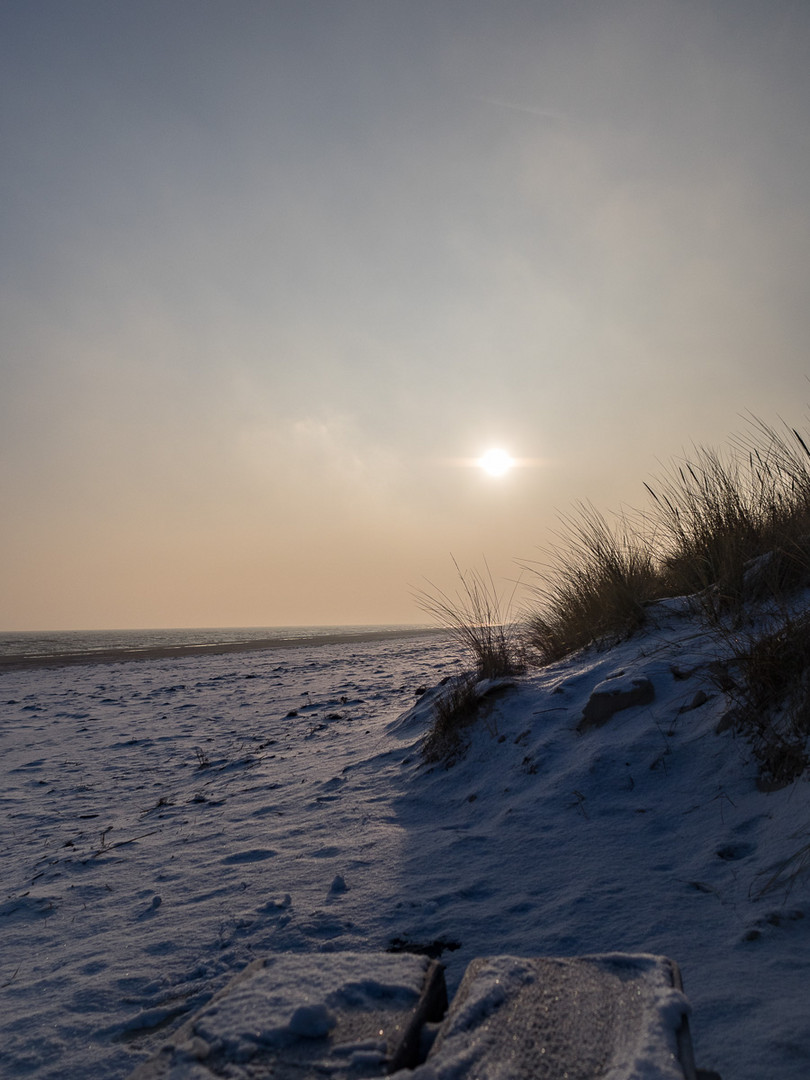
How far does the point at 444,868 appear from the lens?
7.61 feet

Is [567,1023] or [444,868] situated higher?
[567,1023]

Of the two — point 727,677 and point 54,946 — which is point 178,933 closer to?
point 54,946

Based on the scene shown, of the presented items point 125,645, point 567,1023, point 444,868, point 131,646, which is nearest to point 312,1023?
point 567,1023

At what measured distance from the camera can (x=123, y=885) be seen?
8.78ft

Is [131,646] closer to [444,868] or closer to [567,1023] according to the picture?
[444,868]

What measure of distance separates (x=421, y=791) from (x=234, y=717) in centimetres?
401

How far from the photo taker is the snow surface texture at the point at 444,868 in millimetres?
1620

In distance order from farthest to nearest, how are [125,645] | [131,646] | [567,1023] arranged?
[125,645] → [131,646] → [567,1023]

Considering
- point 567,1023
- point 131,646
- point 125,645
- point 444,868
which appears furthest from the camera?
point 125,645

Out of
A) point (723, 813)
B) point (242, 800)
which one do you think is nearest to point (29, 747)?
point (242, 800)

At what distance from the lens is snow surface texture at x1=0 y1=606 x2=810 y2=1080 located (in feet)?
5.32

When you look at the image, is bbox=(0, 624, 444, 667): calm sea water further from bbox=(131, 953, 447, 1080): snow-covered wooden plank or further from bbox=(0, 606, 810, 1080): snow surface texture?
bbox=(131, 953, 447, 1080): snow-covered wooden plank

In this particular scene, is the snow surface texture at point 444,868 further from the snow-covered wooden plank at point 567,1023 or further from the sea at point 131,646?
the sea at point 131,646

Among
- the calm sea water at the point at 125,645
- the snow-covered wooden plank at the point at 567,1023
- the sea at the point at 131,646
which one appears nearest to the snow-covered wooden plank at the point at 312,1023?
the snow-covered wooden plank at the point at 567,1023
